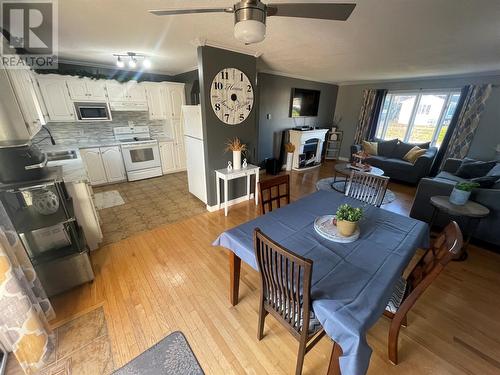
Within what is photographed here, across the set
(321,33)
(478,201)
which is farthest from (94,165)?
→ (478,201)

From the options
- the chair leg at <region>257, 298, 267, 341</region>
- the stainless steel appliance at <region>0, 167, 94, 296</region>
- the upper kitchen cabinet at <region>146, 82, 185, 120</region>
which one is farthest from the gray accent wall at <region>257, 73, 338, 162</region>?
the chair leg at <region>257, 298, 267, 341</region>

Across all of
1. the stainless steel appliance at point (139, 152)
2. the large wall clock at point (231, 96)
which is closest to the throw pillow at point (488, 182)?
the large wall clock at point (231, 96)

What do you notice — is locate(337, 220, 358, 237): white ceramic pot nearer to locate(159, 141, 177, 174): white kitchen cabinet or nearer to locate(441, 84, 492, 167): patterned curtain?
locate(159, 141, 177, 174): white kitchen cabinet

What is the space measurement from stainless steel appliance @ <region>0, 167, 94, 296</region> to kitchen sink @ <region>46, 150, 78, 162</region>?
1.85 meters

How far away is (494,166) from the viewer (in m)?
3.23

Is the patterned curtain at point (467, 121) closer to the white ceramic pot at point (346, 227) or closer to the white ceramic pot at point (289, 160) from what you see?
the white ceramic pot at point (289, 160)

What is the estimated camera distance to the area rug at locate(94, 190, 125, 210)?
3.43m

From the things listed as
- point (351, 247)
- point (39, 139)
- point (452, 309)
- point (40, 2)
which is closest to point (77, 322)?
point (351, 247)

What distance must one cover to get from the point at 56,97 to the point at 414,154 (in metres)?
7.37

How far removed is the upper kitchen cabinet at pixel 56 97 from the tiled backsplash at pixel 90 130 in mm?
289

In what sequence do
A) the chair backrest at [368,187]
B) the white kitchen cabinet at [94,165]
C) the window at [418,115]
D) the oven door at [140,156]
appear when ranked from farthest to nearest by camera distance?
the window at [418,115] < the oven door at [140,156] < the white kitchen cabinet at [94,165] < the chair backrest at [368,187]

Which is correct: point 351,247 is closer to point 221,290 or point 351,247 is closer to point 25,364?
point 221,290

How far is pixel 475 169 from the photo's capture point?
3.26 m

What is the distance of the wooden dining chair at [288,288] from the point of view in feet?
3.22
